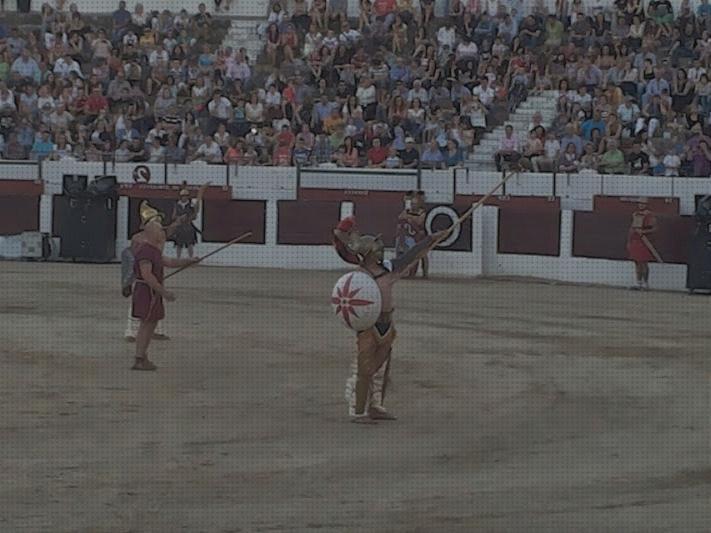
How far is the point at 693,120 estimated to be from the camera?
2783 cm

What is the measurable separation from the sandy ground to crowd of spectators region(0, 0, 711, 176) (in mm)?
6011

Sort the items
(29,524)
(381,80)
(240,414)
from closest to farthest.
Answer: (29,524), (240,414), (381,80)

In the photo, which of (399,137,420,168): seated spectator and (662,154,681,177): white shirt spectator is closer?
(662,154,681,177): white shirt spectator

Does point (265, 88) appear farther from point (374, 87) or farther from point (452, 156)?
point (452, 156)

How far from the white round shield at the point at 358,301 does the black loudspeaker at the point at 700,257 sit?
12.6 metres

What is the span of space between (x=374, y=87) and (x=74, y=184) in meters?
5.38

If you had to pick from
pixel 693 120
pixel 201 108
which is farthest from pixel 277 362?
pixel 201 108

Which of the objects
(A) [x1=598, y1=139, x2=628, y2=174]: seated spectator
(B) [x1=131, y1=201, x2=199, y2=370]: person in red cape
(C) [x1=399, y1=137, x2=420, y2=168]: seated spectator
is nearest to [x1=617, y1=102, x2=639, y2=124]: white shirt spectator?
(A) [x1=598, y1=139, x2=628, y2=174]: seated spectator

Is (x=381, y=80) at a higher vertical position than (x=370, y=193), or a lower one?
higher

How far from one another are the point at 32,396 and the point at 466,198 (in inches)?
536

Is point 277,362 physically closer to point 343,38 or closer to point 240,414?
point 240,414

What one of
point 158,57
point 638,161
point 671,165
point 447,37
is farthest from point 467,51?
point 158,57

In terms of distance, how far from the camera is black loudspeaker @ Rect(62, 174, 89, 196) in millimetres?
29344

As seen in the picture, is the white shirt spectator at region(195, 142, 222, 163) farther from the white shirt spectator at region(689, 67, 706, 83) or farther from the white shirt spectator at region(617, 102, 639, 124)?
the white shirt spectator at region(689, 67, 706, 83)
